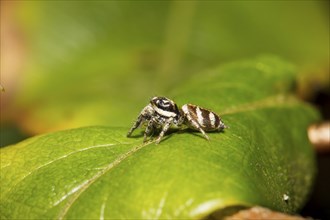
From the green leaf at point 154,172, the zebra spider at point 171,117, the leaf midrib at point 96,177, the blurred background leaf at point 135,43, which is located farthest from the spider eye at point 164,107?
the blurred background leaf at point 135,43

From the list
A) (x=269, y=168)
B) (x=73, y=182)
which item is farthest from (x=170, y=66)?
(x=73, y=182)

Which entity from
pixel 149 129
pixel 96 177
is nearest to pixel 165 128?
pixel 149 129

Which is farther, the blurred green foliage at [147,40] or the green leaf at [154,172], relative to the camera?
the blurred green foliage at [147,40]

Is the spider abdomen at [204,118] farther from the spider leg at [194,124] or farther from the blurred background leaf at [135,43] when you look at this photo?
the blurred background leaf at [135,43]

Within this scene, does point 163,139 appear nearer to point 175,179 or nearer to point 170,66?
point 175,179

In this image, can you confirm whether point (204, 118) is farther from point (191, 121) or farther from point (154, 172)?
point (154, 172)

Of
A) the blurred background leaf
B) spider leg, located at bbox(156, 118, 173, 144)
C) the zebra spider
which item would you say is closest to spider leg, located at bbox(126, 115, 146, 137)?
the zebra spider

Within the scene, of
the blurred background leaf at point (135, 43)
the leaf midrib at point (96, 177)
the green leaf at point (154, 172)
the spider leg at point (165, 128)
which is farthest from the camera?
the blurred background leaf at point (135, 43)

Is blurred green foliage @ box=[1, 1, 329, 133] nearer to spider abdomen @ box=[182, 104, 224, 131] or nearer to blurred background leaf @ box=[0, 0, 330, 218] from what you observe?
blurred background leaf @ box=[0, 0, 330, 218]
